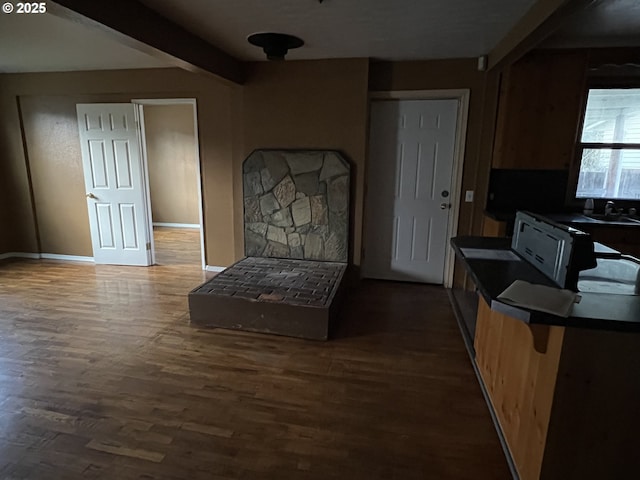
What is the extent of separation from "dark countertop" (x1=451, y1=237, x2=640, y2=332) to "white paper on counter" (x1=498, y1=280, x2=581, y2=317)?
2 centimetres

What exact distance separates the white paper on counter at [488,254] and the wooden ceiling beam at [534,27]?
125 centimetres

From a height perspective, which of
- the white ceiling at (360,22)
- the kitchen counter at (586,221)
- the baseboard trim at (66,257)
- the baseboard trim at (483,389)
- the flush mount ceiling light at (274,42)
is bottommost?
the baseboard trim at (483,389)

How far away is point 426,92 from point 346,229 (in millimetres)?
1556

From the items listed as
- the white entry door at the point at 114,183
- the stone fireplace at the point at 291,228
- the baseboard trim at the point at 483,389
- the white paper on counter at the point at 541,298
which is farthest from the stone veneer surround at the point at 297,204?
the white paper on counter at the point at 541,298

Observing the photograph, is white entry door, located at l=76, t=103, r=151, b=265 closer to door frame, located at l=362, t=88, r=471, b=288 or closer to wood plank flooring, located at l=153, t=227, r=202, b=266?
wood plank flooring, located at l=153, t=227, r=202, b=266

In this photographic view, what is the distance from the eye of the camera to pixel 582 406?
1307mm

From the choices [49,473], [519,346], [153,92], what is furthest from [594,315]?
[153,92]

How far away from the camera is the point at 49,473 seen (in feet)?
5.39

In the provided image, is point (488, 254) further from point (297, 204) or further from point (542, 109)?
point (297, 204)

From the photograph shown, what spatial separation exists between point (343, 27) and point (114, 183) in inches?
130

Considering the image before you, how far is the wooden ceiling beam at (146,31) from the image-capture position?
1947 mm

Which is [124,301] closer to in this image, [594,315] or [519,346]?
[519,346]

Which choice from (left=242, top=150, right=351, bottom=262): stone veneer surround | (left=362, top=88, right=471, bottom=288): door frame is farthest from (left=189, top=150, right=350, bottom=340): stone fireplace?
(left=362, top=88, right=471, bottom=288): door frame

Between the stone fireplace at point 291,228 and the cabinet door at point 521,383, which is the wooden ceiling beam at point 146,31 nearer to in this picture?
the stone fireplace at point 291,228
